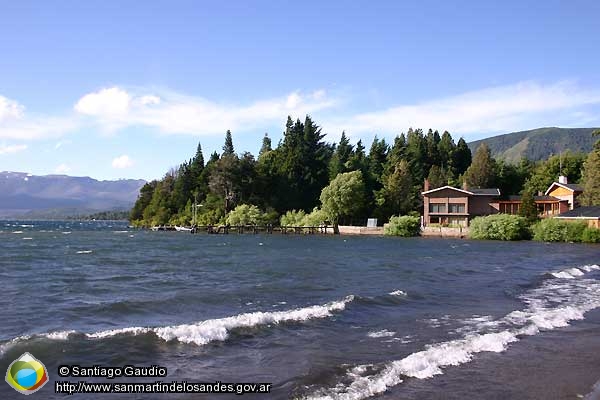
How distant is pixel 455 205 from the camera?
87625 millimetres

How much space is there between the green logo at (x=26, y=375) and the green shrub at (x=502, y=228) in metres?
68.3

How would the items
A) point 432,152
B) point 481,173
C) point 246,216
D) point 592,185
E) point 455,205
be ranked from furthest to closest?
point 432,152
point 481,173
point 246,216
point 455,205
point 592,185

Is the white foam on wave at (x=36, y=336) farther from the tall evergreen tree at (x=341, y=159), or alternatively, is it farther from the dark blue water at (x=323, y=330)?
the tall evergreen tree at (x=341, y=159)

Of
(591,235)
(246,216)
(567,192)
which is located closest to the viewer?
(591,235)

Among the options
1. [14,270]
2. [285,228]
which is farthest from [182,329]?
[285,228]

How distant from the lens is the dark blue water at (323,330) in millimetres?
10422

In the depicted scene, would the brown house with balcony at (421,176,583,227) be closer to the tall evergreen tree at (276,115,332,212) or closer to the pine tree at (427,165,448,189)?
the pine tree at (427,165,448,189)

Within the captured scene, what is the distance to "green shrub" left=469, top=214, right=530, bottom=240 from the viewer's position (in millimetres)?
71562

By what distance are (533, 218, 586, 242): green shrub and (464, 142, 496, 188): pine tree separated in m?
34.3

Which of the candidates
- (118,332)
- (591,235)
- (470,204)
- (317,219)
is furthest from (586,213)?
(118,332)

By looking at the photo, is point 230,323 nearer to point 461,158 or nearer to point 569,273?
point 569,273

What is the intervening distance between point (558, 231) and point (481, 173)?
127 feet

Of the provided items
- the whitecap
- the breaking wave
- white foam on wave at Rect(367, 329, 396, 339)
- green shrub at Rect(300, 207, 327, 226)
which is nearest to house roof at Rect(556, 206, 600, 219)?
green shrub at Rect(300, 207, 327, 226)

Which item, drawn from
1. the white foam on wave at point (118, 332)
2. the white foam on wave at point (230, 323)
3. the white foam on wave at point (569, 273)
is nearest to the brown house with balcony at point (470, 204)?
the white foam on wave at point (569, 273)
